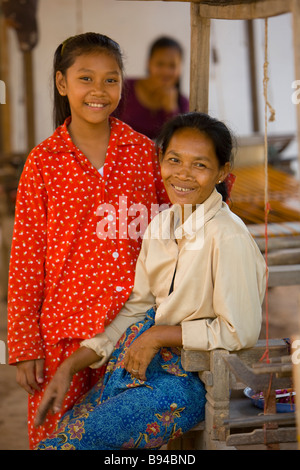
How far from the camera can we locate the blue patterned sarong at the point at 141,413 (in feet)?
6.03

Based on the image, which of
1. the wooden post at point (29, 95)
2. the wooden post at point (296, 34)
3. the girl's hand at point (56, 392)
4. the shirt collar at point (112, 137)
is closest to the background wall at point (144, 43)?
the wooden post at point (29, 95)

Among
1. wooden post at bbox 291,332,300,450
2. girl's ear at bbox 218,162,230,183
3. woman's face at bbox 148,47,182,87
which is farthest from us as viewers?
woman's face at bbox 148,47,182,87

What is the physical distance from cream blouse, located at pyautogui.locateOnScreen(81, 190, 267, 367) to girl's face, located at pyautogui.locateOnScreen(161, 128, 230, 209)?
44mm

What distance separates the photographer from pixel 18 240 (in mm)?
2113

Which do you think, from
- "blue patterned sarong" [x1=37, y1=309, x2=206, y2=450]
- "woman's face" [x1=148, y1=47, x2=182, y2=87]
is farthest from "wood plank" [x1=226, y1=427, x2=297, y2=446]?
"woman's face" [x1=148, y1=47, x2=182, y2=87]

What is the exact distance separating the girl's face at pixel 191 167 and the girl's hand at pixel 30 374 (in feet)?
2.36

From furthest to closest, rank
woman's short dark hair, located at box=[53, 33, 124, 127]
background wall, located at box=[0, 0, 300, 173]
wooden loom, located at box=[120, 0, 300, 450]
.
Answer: background wall, located at box=[0, 0, 300, 173] → woman's short dark hair, located at box=[53, 33, 124, 127] → wooden loom, located at box=[120, 0, 300, 450]

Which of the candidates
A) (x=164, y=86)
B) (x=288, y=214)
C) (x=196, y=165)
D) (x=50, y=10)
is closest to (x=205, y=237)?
(x=196, y=165)

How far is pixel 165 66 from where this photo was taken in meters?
5.06

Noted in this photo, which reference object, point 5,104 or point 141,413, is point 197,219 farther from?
point 5,104

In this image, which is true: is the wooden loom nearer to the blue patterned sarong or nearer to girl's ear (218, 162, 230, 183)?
the blue patterned sarong

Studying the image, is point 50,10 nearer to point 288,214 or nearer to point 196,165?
point 288,214

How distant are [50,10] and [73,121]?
5.49m

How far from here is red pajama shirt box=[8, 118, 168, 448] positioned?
210 centimetres
